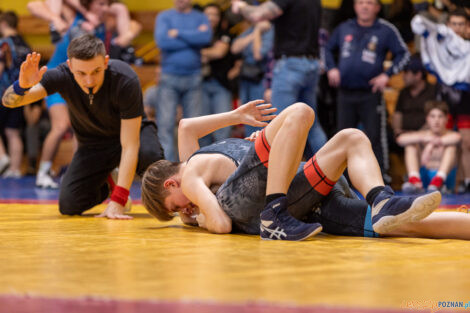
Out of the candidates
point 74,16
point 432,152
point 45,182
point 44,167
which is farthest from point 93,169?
point 432,152

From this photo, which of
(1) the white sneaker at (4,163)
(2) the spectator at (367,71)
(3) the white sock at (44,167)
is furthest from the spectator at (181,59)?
(1) the white sneaker at (4,163)

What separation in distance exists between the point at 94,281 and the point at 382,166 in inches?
204

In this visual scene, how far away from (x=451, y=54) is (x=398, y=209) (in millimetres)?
4356

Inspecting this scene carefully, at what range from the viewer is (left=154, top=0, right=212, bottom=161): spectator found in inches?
293

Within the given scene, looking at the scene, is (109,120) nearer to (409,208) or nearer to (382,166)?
(409,208)

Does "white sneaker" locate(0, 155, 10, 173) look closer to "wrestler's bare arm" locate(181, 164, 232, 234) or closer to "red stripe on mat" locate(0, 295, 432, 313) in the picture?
"wrestler's bare arm" locate(181, 164, 232, 234)

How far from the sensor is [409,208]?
270 centimetres

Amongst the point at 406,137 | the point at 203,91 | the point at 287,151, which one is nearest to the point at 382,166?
the point at 406,137

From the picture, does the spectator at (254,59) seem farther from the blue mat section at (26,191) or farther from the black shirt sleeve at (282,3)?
the black shirt sleeve at (282,3)

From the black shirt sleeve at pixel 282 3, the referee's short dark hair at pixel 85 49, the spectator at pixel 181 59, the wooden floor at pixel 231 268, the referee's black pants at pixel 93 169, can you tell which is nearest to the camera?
the wooden floor at pixel 231 268

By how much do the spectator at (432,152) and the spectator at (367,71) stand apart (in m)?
0.29

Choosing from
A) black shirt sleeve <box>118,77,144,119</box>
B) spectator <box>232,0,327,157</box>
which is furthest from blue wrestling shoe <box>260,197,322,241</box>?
spectator <box>232,0,327,157</box>

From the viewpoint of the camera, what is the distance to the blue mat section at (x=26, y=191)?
19.1 feet

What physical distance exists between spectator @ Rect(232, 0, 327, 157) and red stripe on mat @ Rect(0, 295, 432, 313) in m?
4.01
